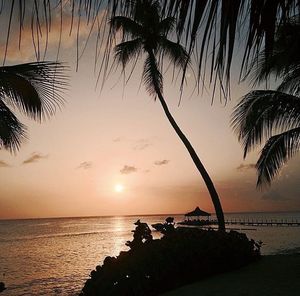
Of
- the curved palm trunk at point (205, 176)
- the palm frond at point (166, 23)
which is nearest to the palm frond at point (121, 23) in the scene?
the palm frond at point (166, 23)

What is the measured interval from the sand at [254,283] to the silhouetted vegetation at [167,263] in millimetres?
490

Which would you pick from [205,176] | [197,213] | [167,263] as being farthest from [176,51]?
[197,213]

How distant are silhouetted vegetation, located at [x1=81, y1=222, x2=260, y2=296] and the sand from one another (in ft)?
1.61

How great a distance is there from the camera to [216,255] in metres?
11.3

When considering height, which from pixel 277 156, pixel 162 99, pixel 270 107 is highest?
pixel 162 99

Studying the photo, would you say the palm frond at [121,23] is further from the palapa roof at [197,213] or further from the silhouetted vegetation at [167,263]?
the palapa roof at [197,213]

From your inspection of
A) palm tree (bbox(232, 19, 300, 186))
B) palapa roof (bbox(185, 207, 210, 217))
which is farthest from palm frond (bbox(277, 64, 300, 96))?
palapa roof (bbox(185, 207, 210, 217))

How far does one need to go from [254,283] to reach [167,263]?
2.38m

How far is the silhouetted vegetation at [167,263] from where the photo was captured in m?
9.59

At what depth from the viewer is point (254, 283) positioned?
9.41m

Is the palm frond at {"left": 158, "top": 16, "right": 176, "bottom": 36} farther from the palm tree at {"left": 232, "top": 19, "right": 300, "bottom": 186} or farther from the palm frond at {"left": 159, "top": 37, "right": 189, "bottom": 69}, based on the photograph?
the palm tree at {"left": 232, "top": 19, "right": 300, "bottom": 186}

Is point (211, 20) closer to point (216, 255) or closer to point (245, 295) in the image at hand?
point (245, 295)

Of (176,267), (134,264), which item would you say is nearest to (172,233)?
(176,267)

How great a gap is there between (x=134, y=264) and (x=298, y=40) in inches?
361
